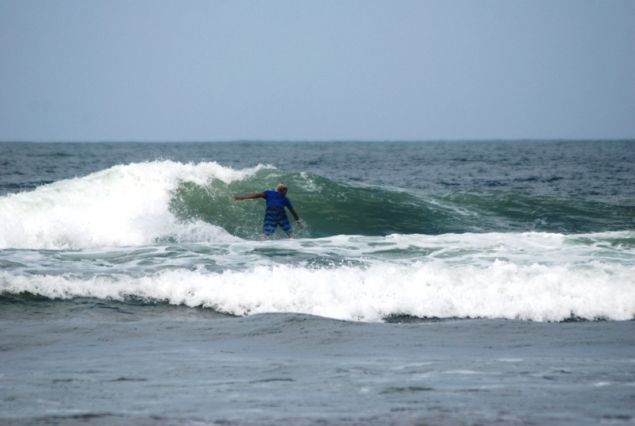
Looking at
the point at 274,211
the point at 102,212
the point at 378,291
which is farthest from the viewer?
the point at 102,212

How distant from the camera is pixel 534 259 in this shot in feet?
43.1

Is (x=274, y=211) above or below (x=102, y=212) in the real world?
above

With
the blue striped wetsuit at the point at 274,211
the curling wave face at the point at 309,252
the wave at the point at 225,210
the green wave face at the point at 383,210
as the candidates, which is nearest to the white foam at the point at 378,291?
the curling wave face at the point at 309,252

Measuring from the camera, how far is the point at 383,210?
21.9 meters

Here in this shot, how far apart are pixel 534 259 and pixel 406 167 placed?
35.1m

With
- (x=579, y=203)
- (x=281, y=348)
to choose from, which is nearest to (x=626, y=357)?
(x=281, y=348)

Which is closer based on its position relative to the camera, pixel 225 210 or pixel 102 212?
pixel 102 212

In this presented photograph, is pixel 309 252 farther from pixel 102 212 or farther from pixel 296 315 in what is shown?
pixel 102 212

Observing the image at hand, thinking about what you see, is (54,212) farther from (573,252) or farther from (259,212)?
(573,252)

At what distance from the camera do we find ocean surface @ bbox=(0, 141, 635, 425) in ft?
18.2

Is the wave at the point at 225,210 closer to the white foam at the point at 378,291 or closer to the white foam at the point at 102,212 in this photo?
the white foam at the point at 102,212

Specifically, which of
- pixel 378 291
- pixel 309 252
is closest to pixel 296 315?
pixel 378 291

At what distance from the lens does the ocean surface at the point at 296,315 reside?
18.2 feet

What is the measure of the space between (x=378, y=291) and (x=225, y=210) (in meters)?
10.0
